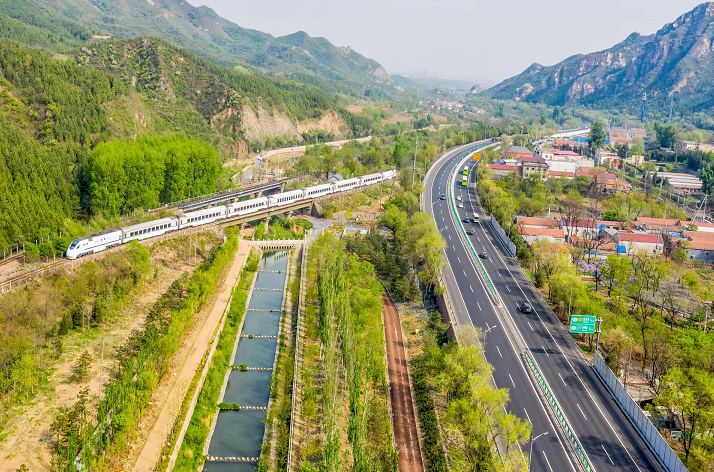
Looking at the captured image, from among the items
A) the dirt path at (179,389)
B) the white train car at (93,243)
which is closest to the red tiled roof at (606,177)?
the dirt path at (179,389)

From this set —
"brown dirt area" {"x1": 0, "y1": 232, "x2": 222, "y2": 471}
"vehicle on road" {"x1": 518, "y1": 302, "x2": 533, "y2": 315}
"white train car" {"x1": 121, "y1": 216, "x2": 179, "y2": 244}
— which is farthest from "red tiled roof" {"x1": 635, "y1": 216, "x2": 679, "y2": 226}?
"brown dirt area" {"x1": 0, "y1": 232, "x2": 222, "y2": 471}

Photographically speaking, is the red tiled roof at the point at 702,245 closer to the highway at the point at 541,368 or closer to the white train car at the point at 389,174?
the highway at the point at 541,368

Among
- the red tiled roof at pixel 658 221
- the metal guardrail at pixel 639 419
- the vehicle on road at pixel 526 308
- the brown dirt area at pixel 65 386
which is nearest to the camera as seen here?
the brown dirt area at pixel 65 386

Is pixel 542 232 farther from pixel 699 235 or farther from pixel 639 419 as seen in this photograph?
pixel 639 419

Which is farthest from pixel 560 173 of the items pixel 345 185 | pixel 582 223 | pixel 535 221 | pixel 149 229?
pixel 149 229

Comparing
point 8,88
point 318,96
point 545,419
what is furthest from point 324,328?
point 318,96

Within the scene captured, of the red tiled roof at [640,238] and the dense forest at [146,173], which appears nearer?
the dense forest at [146,173]

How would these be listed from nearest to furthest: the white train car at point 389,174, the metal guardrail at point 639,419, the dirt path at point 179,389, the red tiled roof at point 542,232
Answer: the metal guardrail at point 639,419 < the dirt path at point 179,389 < the red tiled roof at point 542,232 < the white train car at point 389,174
